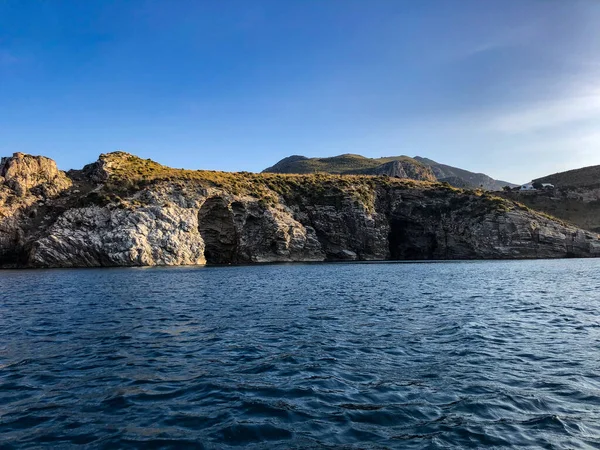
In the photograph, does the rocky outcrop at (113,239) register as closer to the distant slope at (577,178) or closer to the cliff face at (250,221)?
the cliff face at (250,221)

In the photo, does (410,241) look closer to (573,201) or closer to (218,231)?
Answer: (218,231)

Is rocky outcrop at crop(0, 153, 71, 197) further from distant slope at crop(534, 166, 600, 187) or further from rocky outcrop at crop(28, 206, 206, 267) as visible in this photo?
distant slope at crop(534, 166, 600, 187)

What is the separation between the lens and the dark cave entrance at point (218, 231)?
105438 millimetres

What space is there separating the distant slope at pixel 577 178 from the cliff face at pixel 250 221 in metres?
59.6

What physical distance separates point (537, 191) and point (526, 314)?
506 ft

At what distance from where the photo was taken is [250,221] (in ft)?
357

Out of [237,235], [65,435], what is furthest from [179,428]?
[237,235]

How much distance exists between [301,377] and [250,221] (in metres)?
96.3

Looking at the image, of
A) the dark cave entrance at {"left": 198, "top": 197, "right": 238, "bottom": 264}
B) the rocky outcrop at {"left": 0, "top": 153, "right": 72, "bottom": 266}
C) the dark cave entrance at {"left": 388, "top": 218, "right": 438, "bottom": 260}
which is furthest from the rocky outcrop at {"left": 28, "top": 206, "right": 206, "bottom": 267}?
the dark cave entrance at {"left": 388, "top": 218, "right": 438, "bottom": 260}

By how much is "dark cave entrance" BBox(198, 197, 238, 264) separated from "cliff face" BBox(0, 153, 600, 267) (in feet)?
0.88

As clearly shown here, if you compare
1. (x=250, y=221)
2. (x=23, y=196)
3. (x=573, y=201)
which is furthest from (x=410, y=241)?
(x=23, y=196)

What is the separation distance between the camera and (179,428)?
9.64m

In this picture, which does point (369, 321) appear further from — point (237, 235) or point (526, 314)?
point (237, 235)

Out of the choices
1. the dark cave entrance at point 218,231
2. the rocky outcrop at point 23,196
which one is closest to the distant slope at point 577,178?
the dark cave entrance at point 218,231
